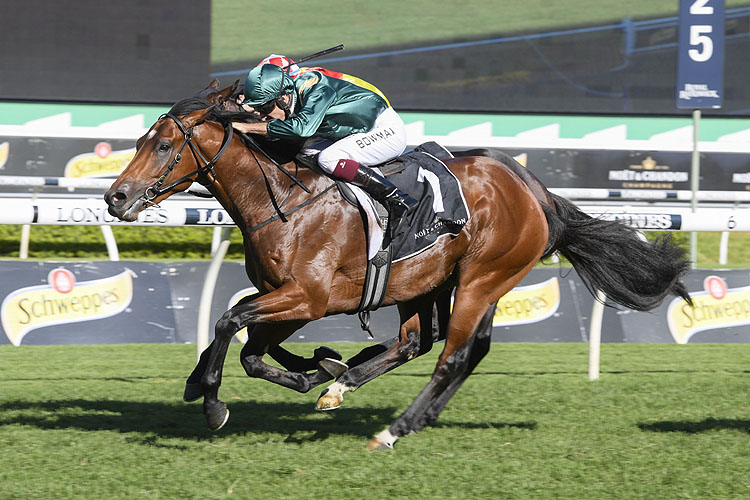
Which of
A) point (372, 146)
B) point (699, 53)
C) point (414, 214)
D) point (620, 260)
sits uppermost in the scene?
point (699, 53)

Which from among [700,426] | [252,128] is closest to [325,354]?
[252,128]

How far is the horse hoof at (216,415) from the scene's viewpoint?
3.86 m

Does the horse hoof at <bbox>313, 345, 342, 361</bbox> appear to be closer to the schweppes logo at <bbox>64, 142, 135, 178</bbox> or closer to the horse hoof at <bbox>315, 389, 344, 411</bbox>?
the horse hoof at <bbox>315, 389, 344, 411</bbox>

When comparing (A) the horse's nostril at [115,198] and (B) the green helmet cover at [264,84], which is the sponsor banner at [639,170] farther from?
(A) the horse's nostril at [115,198]

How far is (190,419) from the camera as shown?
458 cm

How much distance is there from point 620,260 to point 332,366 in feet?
5.47

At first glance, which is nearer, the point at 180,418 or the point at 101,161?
the point at 180,418

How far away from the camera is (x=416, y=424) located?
4160mm

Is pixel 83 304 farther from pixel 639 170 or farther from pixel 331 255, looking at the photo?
pixel 639 170

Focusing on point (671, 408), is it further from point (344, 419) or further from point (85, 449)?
point (85, 449)

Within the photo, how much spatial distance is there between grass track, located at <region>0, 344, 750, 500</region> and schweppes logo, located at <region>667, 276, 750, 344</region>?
447 millimetres

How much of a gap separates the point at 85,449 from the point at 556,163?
9822 mm

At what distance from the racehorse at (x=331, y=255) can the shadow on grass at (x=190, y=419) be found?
0.80 feet

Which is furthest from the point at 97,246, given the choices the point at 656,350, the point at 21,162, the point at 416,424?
the point at 416,424
